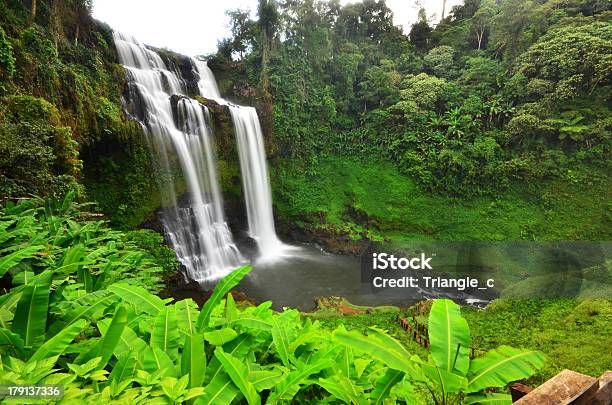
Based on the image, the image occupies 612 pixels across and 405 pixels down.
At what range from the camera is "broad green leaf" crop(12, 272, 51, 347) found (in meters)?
1.74

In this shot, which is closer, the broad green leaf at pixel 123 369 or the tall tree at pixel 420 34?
the broad green leaf at pixel 123 369

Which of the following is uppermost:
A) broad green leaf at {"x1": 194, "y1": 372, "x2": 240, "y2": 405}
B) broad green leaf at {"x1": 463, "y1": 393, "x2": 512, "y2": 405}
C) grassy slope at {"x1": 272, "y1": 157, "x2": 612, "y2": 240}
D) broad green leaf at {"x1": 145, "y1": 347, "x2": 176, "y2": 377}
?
broad green leaf at {"x1": 145, "y1": 347, "x2": 176, "y2": 377}

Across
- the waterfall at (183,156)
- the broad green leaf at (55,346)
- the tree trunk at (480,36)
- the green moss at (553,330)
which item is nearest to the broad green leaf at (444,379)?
the broad green leaf at (55,346)

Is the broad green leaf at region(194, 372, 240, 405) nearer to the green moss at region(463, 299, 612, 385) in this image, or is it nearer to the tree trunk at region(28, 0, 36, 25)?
the green moss at region(463, 299, 612, 385)

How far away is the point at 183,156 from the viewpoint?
1280 centimetres

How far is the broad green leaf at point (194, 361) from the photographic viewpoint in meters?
1.59

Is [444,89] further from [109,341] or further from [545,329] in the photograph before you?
[109,341]

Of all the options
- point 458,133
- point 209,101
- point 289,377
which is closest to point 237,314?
point 289,377

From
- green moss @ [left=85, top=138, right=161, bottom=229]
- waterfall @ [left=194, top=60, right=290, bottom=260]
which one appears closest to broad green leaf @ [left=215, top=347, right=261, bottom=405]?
green moss @ [left=85, top=138, right=161, bottom=229]

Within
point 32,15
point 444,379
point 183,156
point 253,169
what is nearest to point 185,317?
point 444,379

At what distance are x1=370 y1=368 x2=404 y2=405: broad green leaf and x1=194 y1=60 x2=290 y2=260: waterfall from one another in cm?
1377

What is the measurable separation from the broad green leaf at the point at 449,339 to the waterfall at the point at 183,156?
1064 cm

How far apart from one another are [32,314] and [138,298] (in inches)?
21.4

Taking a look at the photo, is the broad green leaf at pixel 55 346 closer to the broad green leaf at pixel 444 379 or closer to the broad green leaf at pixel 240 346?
the broad green leaf at pixel 240 346
